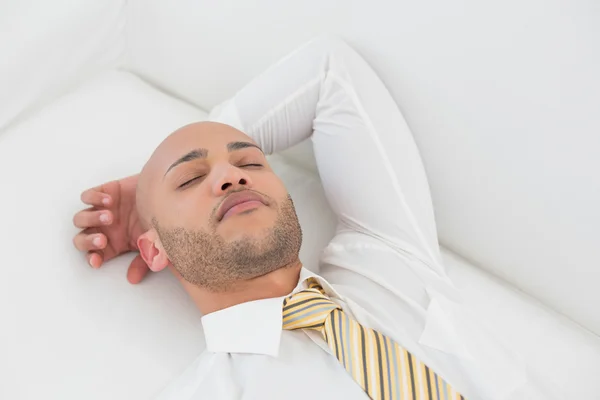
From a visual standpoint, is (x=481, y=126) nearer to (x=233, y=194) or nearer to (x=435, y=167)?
(x=435, y=167)

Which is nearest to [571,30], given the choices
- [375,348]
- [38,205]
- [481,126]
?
[481,126]

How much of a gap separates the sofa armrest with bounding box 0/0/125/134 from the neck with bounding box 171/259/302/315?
2.64 feet

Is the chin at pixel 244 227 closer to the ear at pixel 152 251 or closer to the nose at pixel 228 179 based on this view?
the nose at pixel 228 179

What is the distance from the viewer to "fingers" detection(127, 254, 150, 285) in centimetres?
124

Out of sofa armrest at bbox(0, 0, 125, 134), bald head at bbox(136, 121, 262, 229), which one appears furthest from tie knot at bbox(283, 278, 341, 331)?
sofa armrest at bbox(0, 0, 125, 134)

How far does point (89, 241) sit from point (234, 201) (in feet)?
1.20

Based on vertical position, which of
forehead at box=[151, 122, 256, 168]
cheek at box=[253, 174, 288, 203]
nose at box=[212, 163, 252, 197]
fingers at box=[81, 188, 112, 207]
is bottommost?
fingers at box=[81, 188, 112, 207]

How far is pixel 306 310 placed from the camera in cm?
105

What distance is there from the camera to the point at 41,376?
3.58 feet

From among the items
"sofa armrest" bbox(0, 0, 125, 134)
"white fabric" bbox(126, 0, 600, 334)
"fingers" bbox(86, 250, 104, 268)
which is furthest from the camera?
"sofa armrest" bbox(0, 0, 125, 134)

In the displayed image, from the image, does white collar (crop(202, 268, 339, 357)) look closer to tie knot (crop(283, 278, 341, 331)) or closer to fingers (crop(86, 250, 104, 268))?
tie knot (crop(283, 278, 341, 331))

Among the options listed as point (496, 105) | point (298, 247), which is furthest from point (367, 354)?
point (496, 105)

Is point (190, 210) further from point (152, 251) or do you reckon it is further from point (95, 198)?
point (95, 198)

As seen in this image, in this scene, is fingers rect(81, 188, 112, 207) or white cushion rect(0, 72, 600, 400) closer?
white cushion rect(0, 72, 600, 400)
